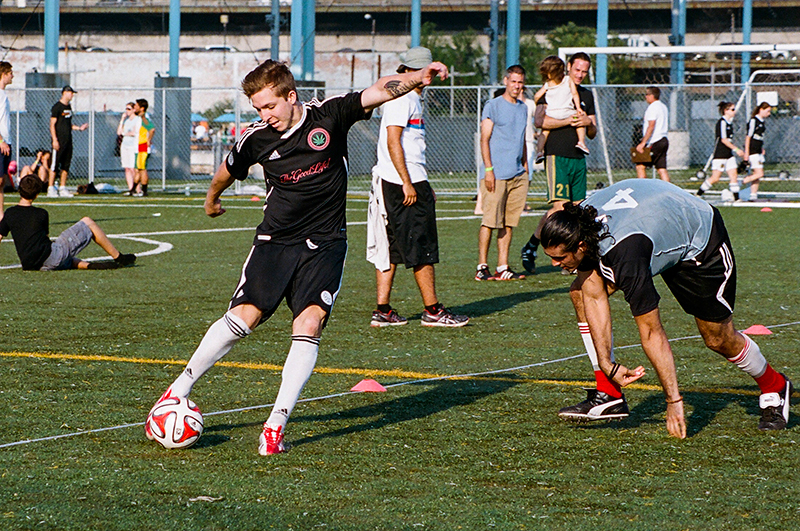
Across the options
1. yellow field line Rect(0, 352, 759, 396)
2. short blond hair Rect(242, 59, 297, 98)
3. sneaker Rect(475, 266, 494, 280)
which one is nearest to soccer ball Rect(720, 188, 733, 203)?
sneaker Rect(475, 266, 494, 280)

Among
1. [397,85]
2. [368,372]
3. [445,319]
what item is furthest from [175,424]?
[445,319]

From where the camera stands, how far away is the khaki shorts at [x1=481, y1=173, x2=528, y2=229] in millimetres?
11312

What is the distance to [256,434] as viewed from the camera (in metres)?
5.38

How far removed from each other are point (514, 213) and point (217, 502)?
755cm

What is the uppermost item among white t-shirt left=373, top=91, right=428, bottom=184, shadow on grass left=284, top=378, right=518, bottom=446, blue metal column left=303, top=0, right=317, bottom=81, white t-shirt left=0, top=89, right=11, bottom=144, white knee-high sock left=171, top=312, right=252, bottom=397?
blue metal column left=303, top=0, right=317, bottom=81

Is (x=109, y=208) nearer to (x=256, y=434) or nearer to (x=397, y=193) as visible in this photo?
(x=397, y=193)

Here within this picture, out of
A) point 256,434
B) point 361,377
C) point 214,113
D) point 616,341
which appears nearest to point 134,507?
point 256,434

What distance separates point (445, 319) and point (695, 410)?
3029mm

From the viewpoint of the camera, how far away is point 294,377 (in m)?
5.11

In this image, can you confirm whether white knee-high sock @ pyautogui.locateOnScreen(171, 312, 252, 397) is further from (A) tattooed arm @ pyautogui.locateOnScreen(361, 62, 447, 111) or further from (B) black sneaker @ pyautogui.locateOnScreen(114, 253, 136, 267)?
(B) black sneaker @ pyautogui.locateOnScreen(114, 253, 136, 267)

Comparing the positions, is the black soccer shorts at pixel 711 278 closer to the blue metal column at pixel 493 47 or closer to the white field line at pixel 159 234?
the white field line at pixel 159 234

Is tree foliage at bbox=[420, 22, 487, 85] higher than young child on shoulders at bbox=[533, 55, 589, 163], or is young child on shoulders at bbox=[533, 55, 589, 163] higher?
tree foliage at bbox=[420, 22, 487, 85]

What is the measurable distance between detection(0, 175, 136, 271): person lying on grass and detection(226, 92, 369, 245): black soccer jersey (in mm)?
6724

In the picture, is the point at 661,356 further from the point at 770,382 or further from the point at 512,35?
the point at 512,35
